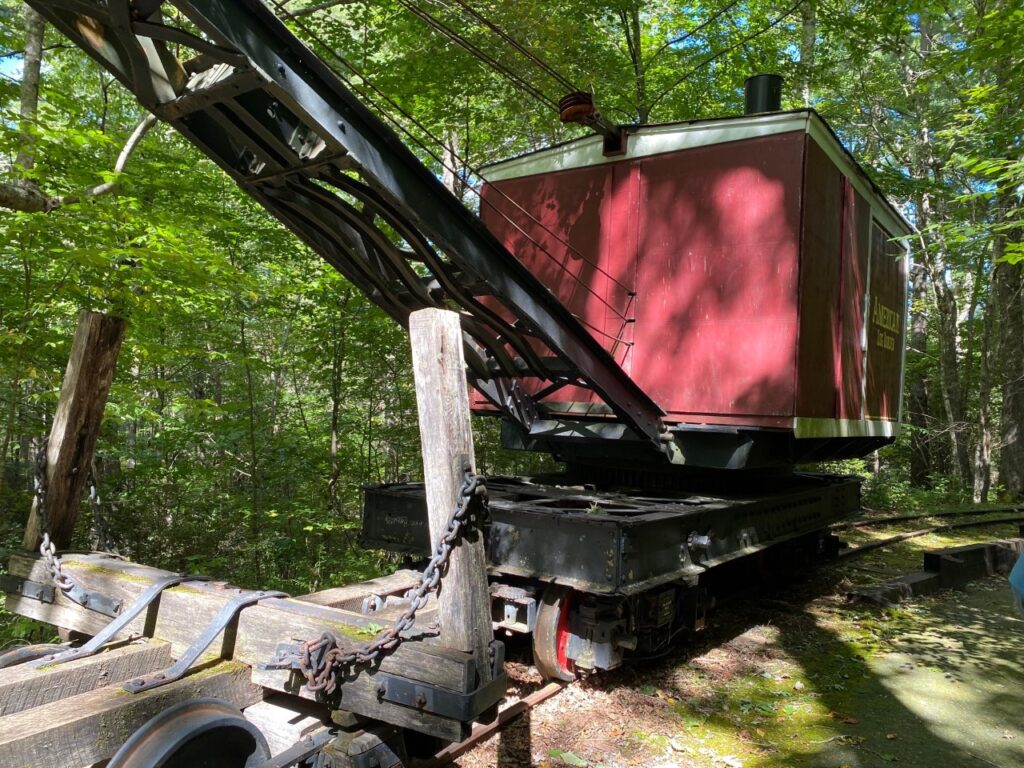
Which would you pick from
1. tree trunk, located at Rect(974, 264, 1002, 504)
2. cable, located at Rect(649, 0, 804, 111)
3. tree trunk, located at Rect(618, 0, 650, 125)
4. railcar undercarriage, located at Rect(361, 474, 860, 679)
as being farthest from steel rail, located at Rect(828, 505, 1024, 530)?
cable, located at Rect(649, 0, 804, 111)

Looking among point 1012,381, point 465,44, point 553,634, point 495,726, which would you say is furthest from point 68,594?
point 1012,381

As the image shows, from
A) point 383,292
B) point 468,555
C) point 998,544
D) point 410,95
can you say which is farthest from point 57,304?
point 998,544

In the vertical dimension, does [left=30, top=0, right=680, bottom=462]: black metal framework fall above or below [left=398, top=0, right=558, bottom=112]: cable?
below

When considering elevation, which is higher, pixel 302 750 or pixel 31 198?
pixel 31 198

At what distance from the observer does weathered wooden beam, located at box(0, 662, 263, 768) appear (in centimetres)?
198

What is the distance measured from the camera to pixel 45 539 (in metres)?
3.16

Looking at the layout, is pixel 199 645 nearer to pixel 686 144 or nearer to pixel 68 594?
pixel 68 594

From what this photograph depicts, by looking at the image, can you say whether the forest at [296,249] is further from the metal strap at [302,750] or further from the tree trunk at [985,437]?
the metal strap at [302,750]

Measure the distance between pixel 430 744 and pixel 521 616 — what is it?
141 centimetres

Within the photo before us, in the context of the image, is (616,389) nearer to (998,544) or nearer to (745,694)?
(745,694)

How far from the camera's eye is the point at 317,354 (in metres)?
9.35

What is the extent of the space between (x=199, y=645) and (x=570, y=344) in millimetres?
2872

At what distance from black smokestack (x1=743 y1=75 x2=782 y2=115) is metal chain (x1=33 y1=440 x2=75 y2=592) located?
6690 millimetres

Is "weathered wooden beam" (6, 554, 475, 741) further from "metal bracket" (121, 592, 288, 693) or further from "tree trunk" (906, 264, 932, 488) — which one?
"tree trunk" (906, 264, 932, 488)
